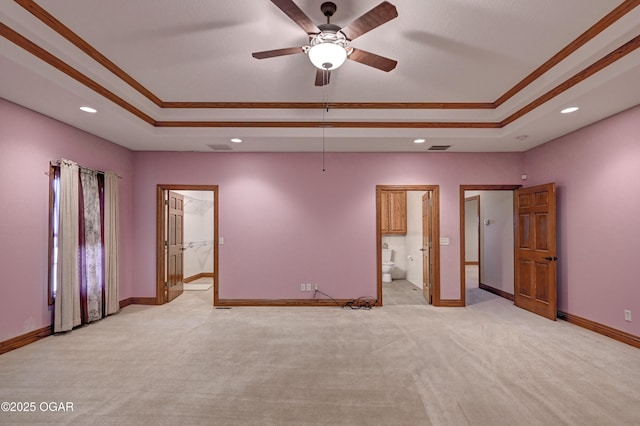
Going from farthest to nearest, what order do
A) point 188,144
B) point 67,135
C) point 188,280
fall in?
point 188,280 < point 188,144 < point 67,135

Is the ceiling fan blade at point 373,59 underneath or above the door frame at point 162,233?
above

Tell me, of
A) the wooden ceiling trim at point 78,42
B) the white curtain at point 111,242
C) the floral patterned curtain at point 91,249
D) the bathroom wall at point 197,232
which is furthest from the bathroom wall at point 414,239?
the floral patterned curtain at point 91,249

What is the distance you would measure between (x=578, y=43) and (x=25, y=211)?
19.1 feet

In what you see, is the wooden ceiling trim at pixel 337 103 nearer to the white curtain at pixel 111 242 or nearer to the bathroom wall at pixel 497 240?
the white curtain at pixel 111 242

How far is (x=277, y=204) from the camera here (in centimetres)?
487

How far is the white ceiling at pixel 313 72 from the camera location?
2.19 m

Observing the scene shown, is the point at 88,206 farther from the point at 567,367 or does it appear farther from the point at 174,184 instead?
the point at 567,367

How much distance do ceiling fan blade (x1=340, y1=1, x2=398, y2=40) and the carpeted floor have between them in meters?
2.70

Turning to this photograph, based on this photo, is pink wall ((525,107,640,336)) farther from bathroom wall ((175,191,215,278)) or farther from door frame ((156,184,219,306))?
bathroom wall ((175,191,215,278))

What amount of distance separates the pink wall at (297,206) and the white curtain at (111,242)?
1.65 feet

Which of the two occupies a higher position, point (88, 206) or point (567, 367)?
point (88, 206)

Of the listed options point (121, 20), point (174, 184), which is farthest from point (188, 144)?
point (121, 20)

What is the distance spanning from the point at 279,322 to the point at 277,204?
1.91 metres

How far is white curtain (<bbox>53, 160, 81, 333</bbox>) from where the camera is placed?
3469 mm
